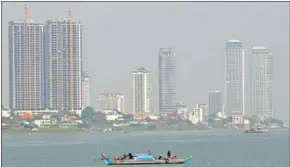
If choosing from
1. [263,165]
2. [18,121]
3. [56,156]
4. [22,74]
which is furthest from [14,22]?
[263,165]

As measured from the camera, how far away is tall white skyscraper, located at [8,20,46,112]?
577 feet

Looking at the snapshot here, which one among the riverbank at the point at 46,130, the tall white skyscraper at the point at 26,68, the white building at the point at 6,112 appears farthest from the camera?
the tall white skyscraper at the point at 26,68

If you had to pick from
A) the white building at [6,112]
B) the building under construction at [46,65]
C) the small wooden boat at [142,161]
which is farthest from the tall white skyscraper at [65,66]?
the small wooden boat at [142,161]

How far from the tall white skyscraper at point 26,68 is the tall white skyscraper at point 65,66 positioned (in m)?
1.95

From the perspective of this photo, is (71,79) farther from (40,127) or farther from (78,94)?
(40,127)

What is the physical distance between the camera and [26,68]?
17862 centimetres

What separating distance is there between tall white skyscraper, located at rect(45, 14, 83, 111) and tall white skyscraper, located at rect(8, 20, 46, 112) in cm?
195

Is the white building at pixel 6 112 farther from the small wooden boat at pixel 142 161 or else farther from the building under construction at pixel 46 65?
the small wooden boat at pixel 142 161

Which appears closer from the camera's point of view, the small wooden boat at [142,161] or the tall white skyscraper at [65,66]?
the small wooden boat at [142,161]

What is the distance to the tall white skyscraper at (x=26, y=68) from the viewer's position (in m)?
176

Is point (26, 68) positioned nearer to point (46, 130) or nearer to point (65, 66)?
point (65, 66)

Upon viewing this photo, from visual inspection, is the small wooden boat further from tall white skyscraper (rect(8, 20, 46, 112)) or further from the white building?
tall white skyscraper (rect(8, 20, 46, 112))

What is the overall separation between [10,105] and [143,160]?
4939 inches

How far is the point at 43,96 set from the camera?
17912 cm
